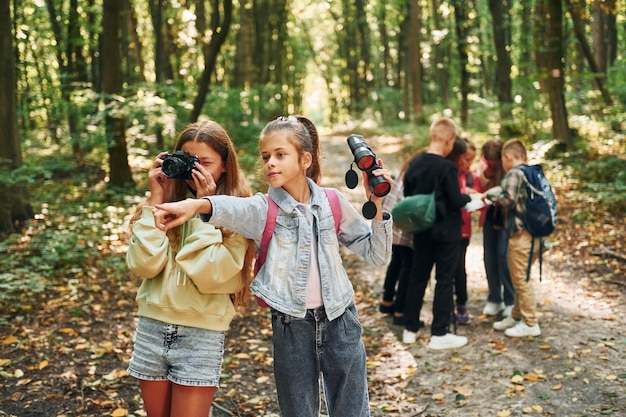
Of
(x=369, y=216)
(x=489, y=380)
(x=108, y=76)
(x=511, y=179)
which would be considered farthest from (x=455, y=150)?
(x=108, y=76)

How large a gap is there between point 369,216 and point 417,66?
2093cm

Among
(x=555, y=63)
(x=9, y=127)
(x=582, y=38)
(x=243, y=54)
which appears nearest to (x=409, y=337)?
(x=9, y=127)

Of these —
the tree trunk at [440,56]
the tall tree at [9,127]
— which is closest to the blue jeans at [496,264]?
the tall tree at [9,127]

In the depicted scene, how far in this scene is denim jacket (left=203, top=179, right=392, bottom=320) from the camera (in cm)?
294

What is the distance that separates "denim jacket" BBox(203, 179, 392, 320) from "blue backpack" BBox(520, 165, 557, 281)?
135 inches

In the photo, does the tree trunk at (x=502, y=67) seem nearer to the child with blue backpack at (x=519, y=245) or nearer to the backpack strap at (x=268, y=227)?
the child with blue backpack at (x=519, y=245)

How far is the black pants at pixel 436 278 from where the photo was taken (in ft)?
20.9

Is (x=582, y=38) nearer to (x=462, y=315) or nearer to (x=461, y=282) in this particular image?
(x=461, y=282)

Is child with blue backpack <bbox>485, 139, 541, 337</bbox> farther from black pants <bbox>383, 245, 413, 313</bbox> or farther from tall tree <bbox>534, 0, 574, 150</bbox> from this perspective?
tall tree <bbox>534, 0, 574, 150</bbox>

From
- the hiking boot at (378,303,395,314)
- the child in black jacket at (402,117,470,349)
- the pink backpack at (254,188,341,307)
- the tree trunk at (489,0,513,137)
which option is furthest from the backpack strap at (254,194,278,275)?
the tree trunk at (489,0,513,137)

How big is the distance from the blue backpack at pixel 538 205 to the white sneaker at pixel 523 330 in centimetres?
95

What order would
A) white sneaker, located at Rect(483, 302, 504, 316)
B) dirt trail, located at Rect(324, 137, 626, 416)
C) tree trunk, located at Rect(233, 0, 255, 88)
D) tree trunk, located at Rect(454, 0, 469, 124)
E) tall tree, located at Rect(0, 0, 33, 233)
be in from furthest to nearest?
1. tree trunk, located at Rect(233, 0, 255, 88)
2. tree trunk, located at Rect(454, 0, 469, 124)
3. tall tree, located at Rect(0, 0, 33, 233)
4. white sneaker, located at Rect(483, 302, 504, 316)
5. dirt trail, located at Rect(324, 137, 626, 416)

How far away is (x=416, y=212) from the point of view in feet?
19.8

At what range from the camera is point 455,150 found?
6.56 meters
